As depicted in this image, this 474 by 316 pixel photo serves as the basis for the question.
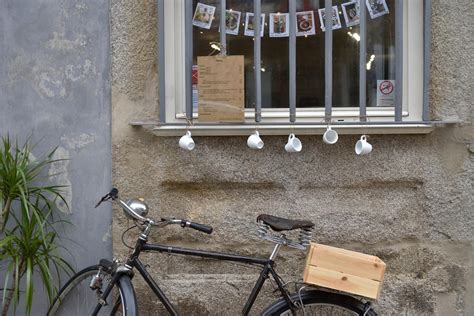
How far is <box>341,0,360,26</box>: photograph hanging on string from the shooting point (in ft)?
13.6

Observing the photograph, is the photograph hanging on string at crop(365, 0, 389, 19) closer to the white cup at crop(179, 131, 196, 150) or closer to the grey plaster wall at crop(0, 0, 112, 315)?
the white cup at crop(179, 131, 196, 150)

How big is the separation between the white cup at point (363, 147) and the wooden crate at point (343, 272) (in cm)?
74

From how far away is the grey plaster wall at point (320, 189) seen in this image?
13.4 ft

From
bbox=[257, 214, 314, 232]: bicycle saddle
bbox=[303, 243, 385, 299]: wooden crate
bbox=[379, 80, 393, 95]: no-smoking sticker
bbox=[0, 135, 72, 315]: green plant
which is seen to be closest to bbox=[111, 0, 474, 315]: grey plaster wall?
bbox=[379, 80, 393, 95]: no-smoking sticker

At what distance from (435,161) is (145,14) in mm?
2038

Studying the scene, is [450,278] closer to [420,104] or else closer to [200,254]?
[420,104]

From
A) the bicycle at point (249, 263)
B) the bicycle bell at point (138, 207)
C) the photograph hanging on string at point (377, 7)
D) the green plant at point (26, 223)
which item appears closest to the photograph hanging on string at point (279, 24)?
the photograph hanging on string at point (377, 7)

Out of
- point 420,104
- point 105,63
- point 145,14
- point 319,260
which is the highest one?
point 145,14

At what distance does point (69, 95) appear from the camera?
4148 millimetres

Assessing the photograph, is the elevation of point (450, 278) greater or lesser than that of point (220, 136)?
lesser

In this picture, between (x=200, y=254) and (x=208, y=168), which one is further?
(x=208, y=168)

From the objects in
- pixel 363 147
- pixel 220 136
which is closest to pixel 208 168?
pixel 220 136

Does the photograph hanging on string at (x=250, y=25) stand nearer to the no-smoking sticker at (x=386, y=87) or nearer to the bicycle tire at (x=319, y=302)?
the no-smoking sticker at (x=386, y=87)

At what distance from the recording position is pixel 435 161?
13.4ft
